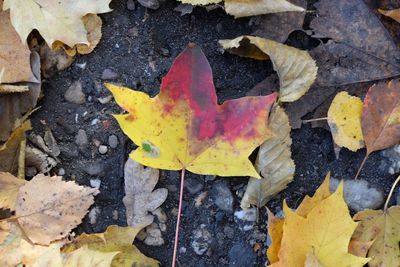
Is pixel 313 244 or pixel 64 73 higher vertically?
pixel 64 73

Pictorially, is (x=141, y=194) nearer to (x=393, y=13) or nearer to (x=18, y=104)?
(x=18, y=104)

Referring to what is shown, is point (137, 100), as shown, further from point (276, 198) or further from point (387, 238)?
point (387, 238)

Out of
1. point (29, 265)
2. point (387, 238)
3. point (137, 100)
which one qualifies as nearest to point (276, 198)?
point (387, 238)

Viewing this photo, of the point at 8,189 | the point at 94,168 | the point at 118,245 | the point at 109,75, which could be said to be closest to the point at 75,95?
the point at 109,75

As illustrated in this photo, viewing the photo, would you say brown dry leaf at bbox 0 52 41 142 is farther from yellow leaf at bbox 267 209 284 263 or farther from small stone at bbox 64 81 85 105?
yellow leaf at bbox 267 209 284 263

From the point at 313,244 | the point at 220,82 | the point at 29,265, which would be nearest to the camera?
the point at 313,244
